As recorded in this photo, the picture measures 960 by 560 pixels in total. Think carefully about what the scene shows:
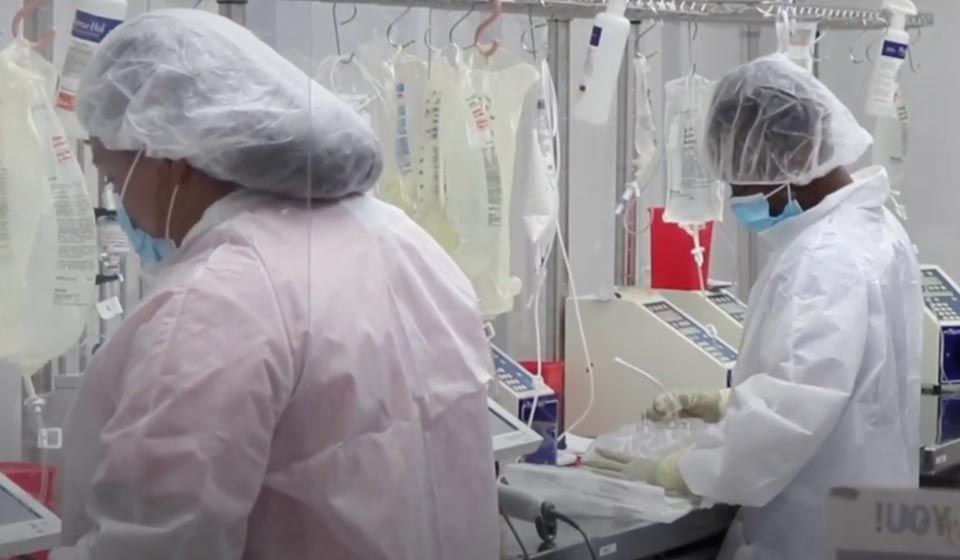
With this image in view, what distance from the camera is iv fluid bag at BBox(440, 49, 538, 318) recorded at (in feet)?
7.67

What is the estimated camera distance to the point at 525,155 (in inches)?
99.7

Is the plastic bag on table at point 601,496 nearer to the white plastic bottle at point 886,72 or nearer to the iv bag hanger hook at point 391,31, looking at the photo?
the iv bag hanger hook at point 391,31

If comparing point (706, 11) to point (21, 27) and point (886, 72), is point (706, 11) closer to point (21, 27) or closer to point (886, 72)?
point (886, 72)

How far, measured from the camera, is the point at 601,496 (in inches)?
88.3

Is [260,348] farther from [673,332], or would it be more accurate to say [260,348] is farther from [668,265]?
[668,265]

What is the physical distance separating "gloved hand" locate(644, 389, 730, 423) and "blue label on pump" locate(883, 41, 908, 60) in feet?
3.18

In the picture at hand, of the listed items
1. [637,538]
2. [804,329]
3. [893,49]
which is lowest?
[637,538]

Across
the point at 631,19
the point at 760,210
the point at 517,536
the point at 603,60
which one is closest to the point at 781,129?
the point at 760,210

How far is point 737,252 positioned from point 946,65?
83 centimetres

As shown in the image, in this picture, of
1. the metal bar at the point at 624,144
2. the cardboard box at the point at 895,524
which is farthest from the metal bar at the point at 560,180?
the cardboard box at the point at 895,524

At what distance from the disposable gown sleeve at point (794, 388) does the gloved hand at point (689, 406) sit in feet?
1.54

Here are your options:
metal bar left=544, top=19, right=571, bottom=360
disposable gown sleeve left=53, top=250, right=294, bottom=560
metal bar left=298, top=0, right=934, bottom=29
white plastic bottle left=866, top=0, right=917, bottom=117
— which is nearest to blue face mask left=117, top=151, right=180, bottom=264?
disposable gown sleeve left=53, top=250, right=294, bottom=560

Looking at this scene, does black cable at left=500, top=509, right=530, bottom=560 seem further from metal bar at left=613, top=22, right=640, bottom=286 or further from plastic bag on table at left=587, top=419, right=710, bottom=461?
metal bar at left=613, top=22, right=640, bottom=286

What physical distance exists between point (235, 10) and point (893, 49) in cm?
198
